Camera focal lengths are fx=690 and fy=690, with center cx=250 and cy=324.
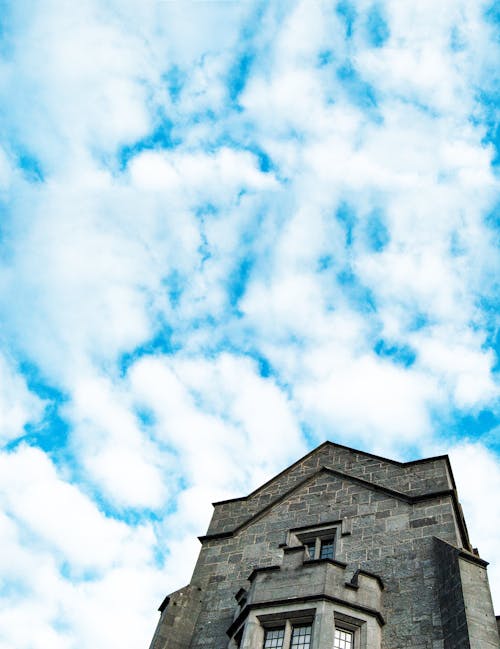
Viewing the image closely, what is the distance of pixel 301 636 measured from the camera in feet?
50.2

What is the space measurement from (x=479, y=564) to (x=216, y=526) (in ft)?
27.5

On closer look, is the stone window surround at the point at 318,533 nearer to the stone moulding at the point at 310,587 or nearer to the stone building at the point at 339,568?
the stone building at the point at 339,568

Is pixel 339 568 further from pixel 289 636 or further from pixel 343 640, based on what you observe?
pixel 289 636

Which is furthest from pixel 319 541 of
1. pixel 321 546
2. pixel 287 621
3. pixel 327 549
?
pixel 287 621

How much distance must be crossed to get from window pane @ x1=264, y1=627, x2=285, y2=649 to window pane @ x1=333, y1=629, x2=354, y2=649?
1224 millimetres

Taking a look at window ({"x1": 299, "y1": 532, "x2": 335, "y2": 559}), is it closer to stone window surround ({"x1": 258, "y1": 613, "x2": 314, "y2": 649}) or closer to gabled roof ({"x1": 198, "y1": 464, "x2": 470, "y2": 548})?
gabled roof ({"x1": 198, "y1": 464, "x2": 470, "y2": 548})

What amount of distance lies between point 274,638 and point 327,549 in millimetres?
3497

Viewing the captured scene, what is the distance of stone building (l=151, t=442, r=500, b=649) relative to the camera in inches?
592

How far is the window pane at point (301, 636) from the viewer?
15.1m

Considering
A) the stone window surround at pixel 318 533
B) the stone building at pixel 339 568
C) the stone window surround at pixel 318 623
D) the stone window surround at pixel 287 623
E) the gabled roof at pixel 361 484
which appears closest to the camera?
the stone window surround at pixel 318 623

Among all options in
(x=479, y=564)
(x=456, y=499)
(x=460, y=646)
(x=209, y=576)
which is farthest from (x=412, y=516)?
(x=209, y=576)

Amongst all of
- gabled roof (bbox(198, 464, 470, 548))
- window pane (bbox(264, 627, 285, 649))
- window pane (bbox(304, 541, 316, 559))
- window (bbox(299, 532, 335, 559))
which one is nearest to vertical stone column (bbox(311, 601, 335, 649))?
window pane (bbox(264, 627, 285, 649))

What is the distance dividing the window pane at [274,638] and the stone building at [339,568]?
3cm

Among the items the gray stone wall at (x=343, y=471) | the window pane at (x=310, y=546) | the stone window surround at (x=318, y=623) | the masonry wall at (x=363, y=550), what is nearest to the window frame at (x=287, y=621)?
the stone window surround at (x=318, y=623)
